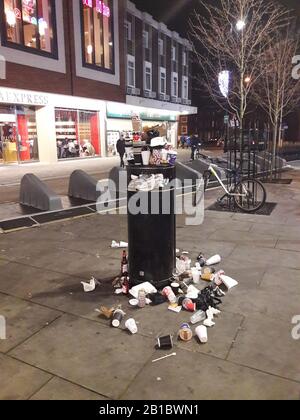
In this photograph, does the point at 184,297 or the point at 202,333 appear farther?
the point at 184,297

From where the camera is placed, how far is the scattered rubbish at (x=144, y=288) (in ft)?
13.9

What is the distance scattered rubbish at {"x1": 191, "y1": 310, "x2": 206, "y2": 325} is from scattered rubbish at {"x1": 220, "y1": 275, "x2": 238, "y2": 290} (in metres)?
0.83

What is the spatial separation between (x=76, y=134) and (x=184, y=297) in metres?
22.8

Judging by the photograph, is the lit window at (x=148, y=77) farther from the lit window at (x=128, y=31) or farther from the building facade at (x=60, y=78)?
the building facade at (x=60, y=78)

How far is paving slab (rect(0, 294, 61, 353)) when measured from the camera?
11.3ft

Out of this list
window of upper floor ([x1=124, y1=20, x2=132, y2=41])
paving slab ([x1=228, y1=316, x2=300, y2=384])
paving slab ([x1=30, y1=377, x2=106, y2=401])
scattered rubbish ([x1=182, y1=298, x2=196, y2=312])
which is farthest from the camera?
window of upper floor ([x1=124, y1=20, x2=132, y2=41])

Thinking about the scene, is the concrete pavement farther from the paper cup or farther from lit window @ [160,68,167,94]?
lit window @ [160,68,167,94]

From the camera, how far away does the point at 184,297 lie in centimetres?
415

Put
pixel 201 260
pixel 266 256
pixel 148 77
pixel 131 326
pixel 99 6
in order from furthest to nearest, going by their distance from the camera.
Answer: pixel 148 77 → pixel 99 6 → pixel 266 256 → pixel 201 260 → pixel 131 326

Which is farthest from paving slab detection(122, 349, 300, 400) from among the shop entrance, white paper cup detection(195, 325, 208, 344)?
the shop entrance

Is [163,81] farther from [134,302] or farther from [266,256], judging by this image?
[134,302]

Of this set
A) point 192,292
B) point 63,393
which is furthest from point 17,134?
point 63,393
